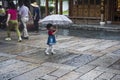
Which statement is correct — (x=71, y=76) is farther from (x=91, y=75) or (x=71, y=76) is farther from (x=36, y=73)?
(x=36, y=73)

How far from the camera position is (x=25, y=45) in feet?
34.7

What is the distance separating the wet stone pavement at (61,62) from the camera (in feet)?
21.8

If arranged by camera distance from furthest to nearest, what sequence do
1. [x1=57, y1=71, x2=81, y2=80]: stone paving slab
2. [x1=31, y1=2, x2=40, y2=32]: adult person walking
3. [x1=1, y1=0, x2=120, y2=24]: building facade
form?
1. [x1=1, y1=0, x2=120, y2=24]: building facade
2. [x1=31, y1=2, x2=40, y2=32]: adult person walking
3. [x1=57, y1=71, x2=81, y2=80]: stone paving slab

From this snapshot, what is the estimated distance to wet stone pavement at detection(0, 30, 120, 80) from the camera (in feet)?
21.8

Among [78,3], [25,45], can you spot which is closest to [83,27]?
[78,3]

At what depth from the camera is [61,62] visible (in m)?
7.87

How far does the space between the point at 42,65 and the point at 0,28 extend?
956 centimetres

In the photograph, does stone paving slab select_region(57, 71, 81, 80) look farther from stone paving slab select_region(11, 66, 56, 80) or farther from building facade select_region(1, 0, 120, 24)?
building facade select_region(1, 0, 120, 24)

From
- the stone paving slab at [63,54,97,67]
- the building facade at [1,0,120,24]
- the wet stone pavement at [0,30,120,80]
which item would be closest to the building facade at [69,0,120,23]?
the building facade at [1,0,120,24]

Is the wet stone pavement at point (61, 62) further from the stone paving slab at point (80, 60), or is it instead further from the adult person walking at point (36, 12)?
the adult person walking at point (36, 12)

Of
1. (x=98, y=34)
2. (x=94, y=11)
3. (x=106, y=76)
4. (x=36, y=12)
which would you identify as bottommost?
(x=106, y=76)

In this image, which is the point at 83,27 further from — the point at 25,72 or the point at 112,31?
the point at 25,72

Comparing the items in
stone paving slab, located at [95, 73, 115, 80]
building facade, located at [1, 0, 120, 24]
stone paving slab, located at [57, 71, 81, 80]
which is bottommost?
stone paving slab, located at [95, 73, 115, 80]

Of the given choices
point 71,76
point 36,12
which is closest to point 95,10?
point 36,12
